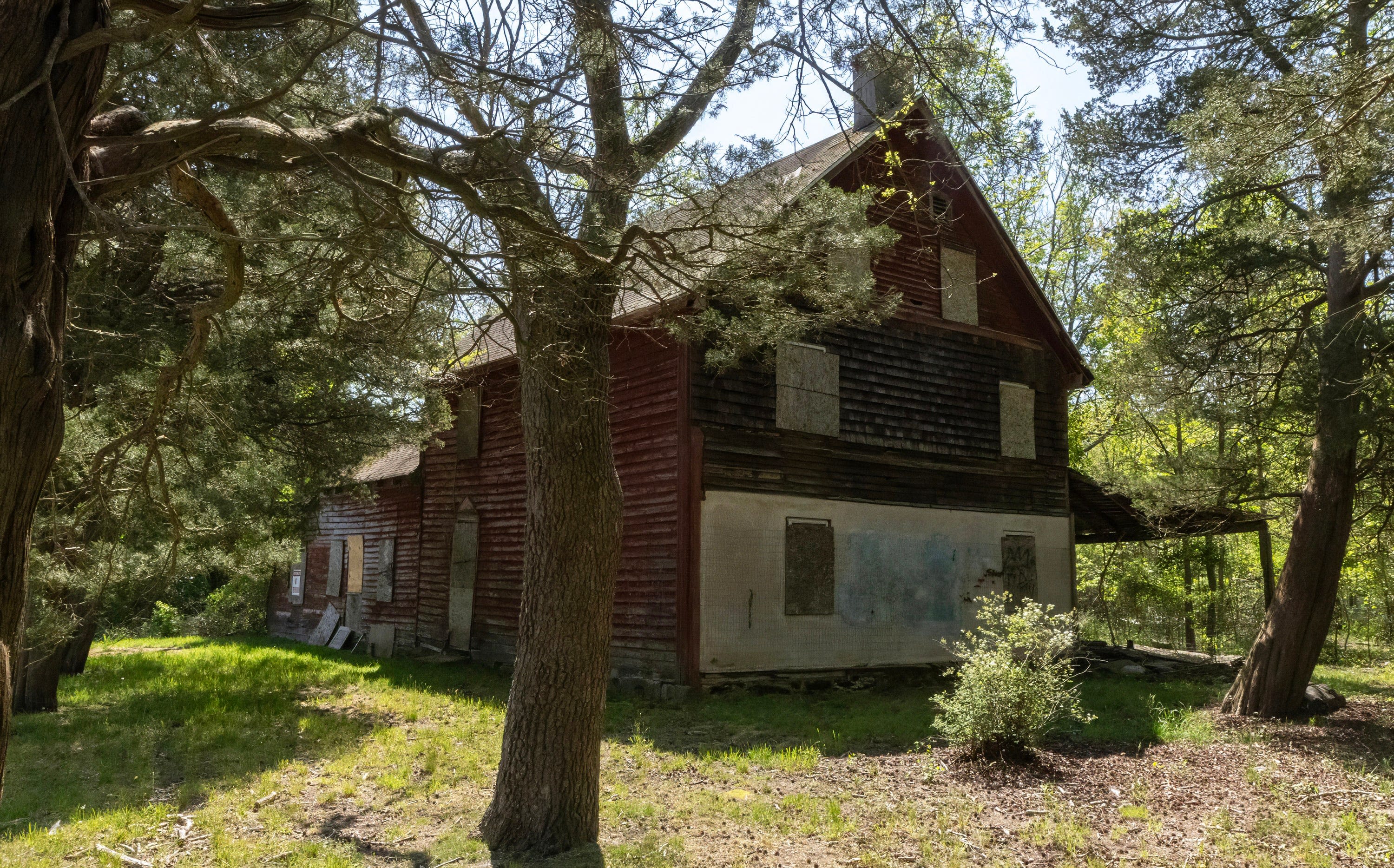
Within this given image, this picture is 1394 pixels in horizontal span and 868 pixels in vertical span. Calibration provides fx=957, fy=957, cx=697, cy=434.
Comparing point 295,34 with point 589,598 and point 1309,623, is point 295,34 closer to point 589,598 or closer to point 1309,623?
point 589,598

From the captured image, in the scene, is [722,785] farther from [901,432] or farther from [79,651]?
[79,651]

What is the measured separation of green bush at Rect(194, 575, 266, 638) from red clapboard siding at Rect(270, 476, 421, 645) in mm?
848

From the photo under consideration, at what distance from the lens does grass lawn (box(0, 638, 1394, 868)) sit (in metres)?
5.84

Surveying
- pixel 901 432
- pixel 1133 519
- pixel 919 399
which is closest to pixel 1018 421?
pixel 919 399

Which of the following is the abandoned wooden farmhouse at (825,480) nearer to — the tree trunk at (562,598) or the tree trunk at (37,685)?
the tree trunk at (37,685)

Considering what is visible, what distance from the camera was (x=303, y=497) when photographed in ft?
38.5

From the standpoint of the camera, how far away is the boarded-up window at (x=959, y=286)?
14.9 m

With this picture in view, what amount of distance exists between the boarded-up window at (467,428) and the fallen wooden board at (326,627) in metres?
6.19

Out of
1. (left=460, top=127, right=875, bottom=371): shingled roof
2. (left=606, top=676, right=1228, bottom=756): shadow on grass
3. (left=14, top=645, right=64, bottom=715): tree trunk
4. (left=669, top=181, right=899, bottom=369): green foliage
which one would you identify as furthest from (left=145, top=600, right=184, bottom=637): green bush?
(left=669, top=181, right=899, bottom=369): green foliage

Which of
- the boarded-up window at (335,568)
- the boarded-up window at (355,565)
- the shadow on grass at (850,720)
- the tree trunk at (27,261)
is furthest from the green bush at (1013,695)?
the boarded-up window at (335,568)

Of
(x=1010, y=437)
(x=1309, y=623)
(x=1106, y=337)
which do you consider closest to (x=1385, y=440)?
(x=1309, y=623)

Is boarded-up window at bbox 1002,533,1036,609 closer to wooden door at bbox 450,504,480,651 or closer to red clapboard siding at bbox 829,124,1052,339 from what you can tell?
red clapboard siding at bbox 829,124,1052,339

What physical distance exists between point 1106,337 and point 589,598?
25737mm

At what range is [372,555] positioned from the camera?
776 inches
